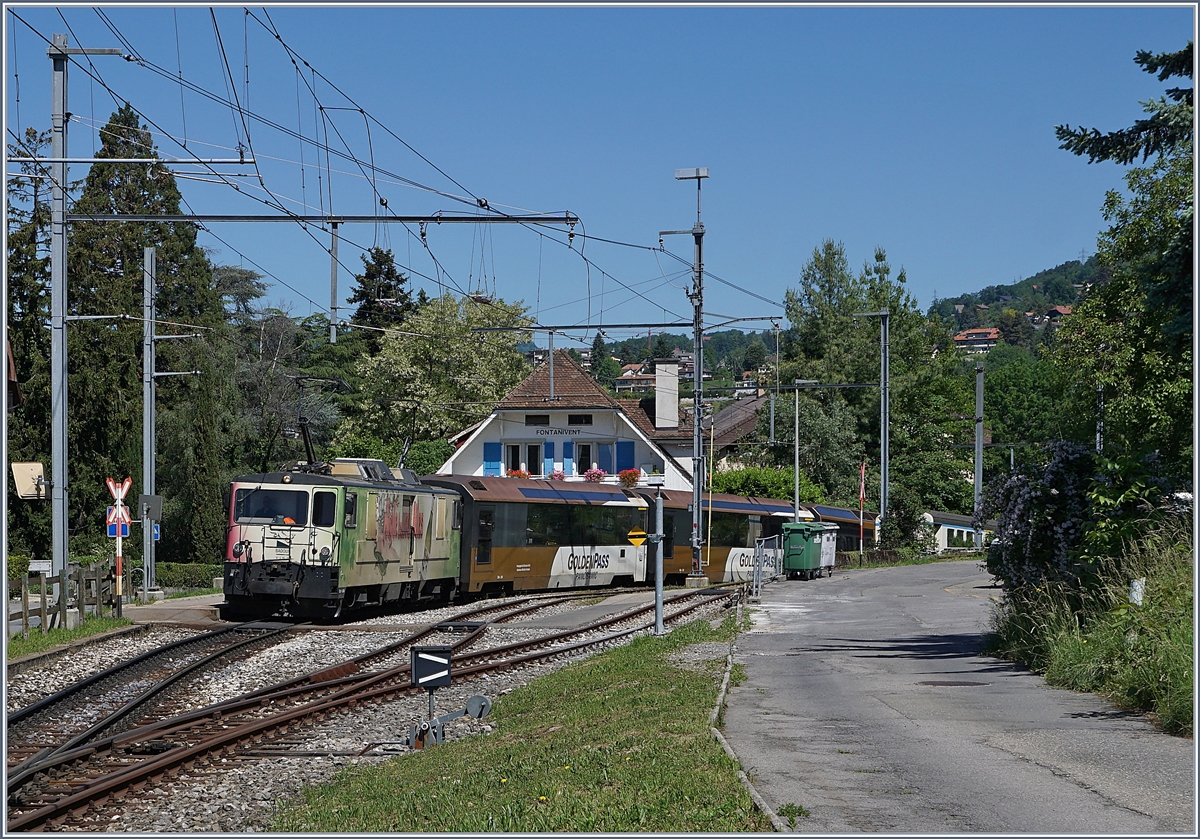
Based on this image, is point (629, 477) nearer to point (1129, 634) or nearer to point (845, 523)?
point (845, 523)

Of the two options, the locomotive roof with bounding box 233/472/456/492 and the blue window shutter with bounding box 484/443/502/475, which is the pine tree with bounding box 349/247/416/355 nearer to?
the blue window shutter with bounding box 484/443/502/475

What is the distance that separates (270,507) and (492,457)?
130 feet

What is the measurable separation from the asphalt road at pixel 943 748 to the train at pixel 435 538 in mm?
9385

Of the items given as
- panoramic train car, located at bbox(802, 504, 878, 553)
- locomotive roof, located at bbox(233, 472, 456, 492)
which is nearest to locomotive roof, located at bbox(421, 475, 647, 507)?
locomotive roof, located at bbox(233, 472, 456, 492)

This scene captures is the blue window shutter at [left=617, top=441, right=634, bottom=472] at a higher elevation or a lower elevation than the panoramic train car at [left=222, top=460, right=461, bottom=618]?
higher

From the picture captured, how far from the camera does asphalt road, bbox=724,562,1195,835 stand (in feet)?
24.3

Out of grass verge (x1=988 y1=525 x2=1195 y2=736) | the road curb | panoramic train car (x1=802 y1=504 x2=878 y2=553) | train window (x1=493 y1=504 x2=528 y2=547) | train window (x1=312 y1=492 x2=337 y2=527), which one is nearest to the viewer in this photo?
the road curb

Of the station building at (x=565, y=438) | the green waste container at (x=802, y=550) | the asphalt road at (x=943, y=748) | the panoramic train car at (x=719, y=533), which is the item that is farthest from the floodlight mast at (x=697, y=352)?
the station building at (x=565, y=438)

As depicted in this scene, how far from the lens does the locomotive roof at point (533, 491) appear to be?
32.3 metres

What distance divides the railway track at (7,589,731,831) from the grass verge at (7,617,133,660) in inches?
205

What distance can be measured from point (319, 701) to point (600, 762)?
6.66m

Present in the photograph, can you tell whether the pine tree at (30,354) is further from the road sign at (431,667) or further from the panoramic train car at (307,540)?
the road sign at (431,667)

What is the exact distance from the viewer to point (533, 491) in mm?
34719

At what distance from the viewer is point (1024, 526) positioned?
16938 mm
